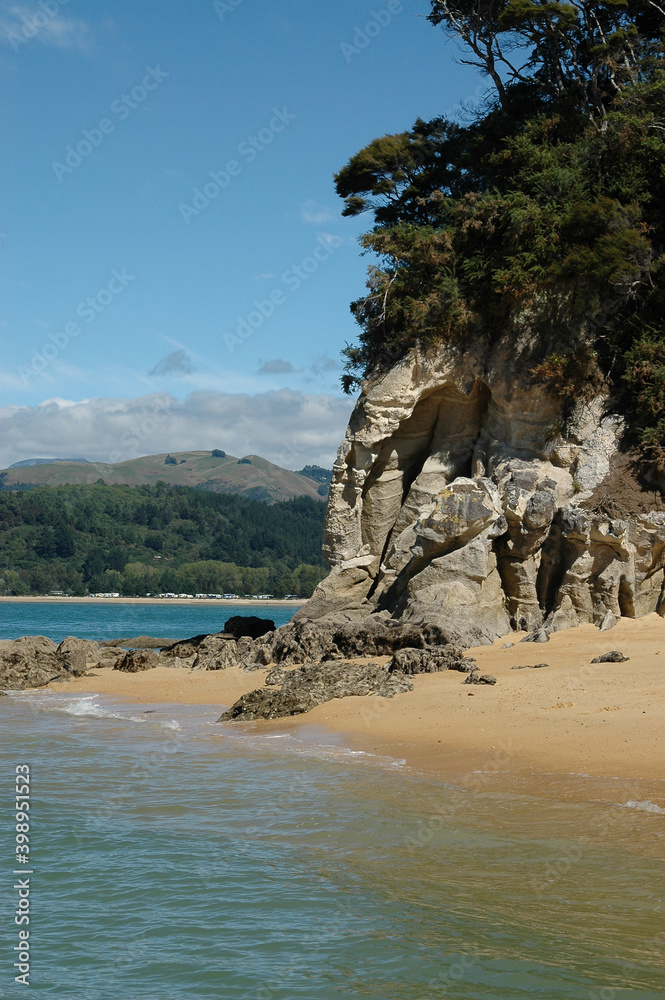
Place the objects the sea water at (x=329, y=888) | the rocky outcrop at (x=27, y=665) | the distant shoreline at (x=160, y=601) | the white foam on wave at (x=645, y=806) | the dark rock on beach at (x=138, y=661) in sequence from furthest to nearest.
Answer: the distant shoreline at (x=160, y=601) < the dark rock on beach at (x=138, y=661) < the rocky outcrop at (x=27, y=665) < the white foam on wave at (x=645, y=806) < the sea water at (x=329, y=888)

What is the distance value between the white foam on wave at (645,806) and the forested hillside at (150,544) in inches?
3566

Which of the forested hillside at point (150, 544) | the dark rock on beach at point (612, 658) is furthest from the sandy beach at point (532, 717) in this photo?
the forested hillside at point (150, 544)

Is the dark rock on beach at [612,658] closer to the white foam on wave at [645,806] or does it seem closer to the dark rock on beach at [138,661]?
the white foam on wave at [645,806]

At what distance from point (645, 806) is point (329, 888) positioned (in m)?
2.54

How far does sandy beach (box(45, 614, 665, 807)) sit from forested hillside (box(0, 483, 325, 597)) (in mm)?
84534

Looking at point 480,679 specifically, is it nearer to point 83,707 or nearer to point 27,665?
point 83,707

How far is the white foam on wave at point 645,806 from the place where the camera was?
6441 millimetres

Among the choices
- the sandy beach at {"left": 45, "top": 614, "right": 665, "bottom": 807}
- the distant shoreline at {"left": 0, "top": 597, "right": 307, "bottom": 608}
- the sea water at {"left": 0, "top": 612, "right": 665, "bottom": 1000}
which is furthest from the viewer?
the distant shoreline at {"left": 0, "top": 597, "right": 307, "bottom": 608}

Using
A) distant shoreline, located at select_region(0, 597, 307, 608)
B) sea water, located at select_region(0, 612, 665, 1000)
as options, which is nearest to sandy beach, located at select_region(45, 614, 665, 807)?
sea water, located at select_region(0, 612, 665, 1000)

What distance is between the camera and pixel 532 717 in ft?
31.0

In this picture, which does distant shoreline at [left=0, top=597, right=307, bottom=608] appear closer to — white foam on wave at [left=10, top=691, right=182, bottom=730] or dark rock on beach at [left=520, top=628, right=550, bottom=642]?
white foam on wave at [left=10, top=691, right=182, bottom=730]

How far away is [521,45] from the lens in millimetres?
18969

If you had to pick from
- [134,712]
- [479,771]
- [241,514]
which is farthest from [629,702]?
[241,514]

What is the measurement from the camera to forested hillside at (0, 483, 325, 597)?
101 m
